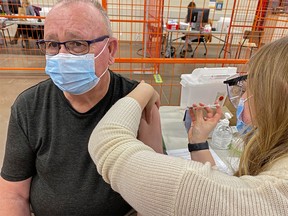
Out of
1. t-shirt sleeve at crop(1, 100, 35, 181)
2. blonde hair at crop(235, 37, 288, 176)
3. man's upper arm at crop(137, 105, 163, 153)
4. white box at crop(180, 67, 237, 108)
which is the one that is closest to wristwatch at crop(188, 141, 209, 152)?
man's upper arm at crop(137, 105, 163, 153)

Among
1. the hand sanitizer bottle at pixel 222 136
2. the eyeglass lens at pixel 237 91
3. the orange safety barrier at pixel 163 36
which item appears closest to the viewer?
the eyeglass lens at pixel 237 91

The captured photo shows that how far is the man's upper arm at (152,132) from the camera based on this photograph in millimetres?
1060

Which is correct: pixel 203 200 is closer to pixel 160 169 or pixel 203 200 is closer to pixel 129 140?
pixel 160 169

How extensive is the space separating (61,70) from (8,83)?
11.9 ft

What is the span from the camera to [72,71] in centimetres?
97

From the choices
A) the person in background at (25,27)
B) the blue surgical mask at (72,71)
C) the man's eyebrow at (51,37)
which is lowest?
the person in background at (25,27)

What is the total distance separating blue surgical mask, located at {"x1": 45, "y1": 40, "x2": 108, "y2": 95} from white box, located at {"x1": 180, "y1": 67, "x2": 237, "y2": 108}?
0.77 meters

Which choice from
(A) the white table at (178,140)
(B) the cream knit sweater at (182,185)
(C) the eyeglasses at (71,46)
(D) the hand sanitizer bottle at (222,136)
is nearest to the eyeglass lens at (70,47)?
(C) the eyeglasses at (71,46)

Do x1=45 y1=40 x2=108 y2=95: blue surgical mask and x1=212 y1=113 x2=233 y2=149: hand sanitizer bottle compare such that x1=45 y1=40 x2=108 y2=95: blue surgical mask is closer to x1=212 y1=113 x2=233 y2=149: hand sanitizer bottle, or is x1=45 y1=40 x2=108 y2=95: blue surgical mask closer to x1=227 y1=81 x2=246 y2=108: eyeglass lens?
x1=227 y1=81 x2=246 y2=108: eyeglass lens

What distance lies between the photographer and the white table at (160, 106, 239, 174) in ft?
4.17

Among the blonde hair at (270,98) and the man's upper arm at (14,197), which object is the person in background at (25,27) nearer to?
the man's upper arm at (14,197)

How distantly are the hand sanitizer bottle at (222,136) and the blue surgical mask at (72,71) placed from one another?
82 centimetres

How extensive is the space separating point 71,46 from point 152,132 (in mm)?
522

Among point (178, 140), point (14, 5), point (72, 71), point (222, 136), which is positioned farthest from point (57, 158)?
point (14, 5)
